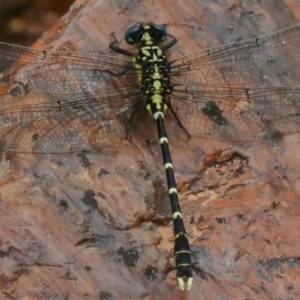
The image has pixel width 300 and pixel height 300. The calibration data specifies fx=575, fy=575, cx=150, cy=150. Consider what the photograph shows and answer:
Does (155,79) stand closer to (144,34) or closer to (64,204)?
(144,34)

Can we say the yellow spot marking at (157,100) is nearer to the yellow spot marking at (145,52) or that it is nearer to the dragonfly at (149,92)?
the dragonfly at (149,92)

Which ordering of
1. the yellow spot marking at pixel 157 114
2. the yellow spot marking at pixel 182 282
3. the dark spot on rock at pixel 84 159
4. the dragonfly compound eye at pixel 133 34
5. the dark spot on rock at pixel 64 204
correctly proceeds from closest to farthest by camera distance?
the yellow spot marking at pixel 182 282 < the dark spot on rock at pixel 64 204 < the dark spot on rock at pixel 84 159 < the yellow spot marking at pixel 157 114 < the dragonfly compound eye at pixel 133 34

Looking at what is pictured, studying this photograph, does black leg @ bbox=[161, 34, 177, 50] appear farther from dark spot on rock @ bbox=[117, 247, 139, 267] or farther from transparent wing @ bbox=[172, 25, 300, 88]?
dark spot on rock @ bbox=[117, 247, 139, 267]

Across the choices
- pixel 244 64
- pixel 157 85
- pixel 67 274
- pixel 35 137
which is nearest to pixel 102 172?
pixel 35 137

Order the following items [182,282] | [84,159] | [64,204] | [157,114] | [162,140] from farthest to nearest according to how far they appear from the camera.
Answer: [157,114] < [162,140] < [84,159] < [64,204] < [182,282]

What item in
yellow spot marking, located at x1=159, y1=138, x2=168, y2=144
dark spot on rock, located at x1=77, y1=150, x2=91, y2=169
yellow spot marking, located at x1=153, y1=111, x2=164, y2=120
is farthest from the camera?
yellow spot marking, located at x1=153, y1=111, x2=164, y2=120

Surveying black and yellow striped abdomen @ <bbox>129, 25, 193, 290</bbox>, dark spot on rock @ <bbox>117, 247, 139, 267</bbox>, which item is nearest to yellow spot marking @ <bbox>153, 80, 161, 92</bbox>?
black and yellow striped abdomen @ <bbox>129, 25, 193, 290</bbox>

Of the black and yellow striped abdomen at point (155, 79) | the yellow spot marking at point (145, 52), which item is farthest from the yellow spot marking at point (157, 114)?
the yellow spot marking at point (145, 52)
